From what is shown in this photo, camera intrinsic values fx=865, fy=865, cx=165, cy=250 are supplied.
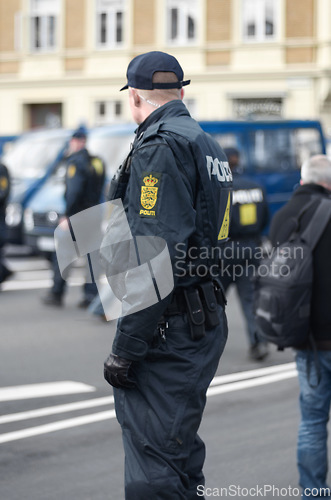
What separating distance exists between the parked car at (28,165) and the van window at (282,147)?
334 centimetres

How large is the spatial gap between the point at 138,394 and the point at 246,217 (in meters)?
4.43

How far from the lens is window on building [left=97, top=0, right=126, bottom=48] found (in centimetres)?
2800

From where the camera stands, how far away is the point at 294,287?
4.02 metres

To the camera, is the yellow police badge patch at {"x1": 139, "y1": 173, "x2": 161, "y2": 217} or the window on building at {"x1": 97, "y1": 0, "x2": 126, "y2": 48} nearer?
the yellow police badge patch at {"x1": 139, "y1": 173, "x2": 161, "y2": 217}

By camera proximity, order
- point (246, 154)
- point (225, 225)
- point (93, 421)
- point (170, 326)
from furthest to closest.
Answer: point (246, 154)
point (93, 421)
point (225, 225)
point (170, 326)

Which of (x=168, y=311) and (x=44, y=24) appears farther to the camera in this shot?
(x=44, y=24)

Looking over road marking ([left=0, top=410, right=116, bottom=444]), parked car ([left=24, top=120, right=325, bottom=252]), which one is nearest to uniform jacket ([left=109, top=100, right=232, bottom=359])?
road marking ([left=0, top=410, right=116, bottom=444])

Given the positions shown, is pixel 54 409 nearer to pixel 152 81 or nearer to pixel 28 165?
pixel 152 81

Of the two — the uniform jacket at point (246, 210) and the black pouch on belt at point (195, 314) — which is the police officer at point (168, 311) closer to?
the black pouch on belt at point (195, 314)

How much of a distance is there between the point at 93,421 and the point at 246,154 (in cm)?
1003

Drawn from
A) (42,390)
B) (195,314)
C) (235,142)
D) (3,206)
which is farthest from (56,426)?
(235,142)

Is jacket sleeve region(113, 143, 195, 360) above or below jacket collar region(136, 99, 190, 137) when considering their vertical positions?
below

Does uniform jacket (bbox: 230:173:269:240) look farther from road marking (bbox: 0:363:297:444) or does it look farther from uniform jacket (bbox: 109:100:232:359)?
uniform jacket (bbox: 109:100:232:359)

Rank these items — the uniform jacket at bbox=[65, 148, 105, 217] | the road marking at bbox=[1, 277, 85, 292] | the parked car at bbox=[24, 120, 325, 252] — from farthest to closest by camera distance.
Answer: the parked car at bbox=[24, 120, 325, 252] < the road marking at bbox=[1, 277, 85, 292] < the uniform jacket at bbox=[65, 148, 105, 217]
